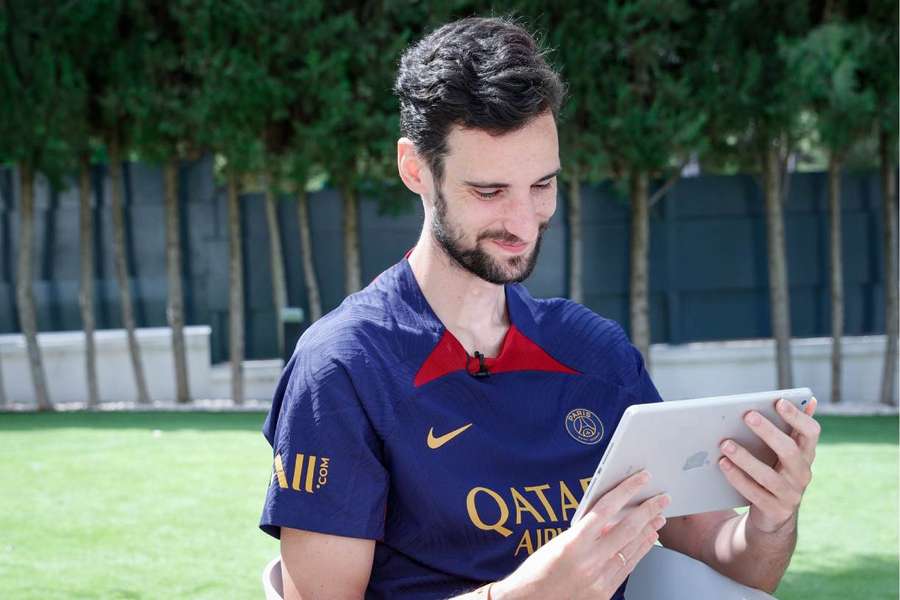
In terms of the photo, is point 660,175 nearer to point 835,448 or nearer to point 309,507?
point 835,448

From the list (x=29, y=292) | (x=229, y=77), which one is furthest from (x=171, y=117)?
(x=29, y=292)

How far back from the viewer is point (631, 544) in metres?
1.91

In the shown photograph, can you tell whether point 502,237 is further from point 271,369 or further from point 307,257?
point 271,369

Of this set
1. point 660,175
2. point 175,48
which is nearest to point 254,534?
point 175,48

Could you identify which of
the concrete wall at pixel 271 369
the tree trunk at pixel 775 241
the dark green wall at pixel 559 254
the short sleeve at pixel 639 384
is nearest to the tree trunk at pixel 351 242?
the dark green wall at pixel 559 254

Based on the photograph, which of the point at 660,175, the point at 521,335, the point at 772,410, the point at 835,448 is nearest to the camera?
the point at 772,410

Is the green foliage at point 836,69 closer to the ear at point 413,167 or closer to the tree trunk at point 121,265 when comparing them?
the tree trunk at point 121,265

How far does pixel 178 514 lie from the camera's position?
20.2 feet

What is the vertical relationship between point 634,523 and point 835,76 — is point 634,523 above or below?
below

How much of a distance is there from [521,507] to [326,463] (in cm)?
36

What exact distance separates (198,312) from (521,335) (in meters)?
9.37

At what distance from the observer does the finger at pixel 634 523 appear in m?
1.87

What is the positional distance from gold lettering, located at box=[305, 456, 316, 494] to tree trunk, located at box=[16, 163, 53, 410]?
8997 millimetres

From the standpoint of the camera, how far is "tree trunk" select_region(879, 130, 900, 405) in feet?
34.0
